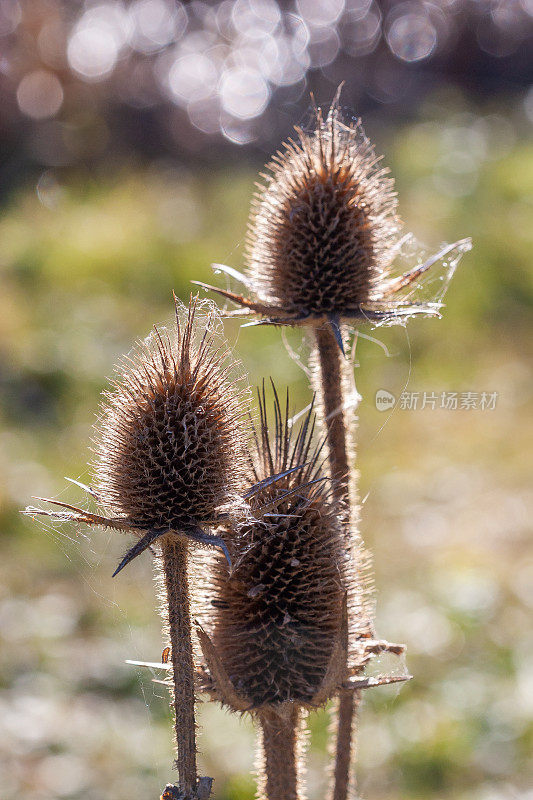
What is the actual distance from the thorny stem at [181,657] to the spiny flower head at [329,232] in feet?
1.96

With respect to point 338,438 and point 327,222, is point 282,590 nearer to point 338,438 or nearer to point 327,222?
point 338,438

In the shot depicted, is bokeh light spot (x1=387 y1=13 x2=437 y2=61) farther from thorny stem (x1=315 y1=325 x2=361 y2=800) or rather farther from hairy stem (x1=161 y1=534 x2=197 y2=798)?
hairy stem (x1=161 y1=534 x2=197 y2=798)

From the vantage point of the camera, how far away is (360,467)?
5.17 meters

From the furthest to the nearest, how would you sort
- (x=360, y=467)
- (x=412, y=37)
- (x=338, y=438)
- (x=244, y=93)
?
1. (x=412, y=37)
2. (x=244, y=93)
3. (x=360, y=467)
4. (x=338, y=438)

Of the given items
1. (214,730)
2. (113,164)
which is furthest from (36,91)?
(214,730)

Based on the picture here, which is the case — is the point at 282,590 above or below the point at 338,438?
below

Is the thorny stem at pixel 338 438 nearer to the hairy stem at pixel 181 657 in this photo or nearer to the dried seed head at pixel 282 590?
the dried seed head at pixel 282 590

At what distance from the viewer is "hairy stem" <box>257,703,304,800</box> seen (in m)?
1.52

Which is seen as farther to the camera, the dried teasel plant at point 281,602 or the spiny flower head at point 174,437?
the dried teasel plant at point 281,602

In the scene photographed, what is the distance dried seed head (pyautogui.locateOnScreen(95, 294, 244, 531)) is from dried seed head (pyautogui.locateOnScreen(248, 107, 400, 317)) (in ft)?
1.41

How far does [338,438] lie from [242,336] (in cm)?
369

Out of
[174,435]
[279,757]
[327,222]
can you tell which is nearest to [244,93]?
[327,222]

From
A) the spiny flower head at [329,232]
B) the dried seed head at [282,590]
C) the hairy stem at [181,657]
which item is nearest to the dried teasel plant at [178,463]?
the hairy stem at [181,657]

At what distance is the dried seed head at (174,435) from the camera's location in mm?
1363
